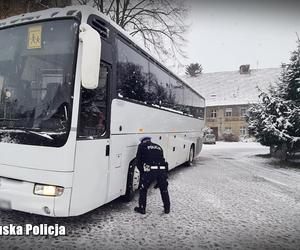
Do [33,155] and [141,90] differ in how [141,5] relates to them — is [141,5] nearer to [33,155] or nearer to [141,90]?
[141,90]

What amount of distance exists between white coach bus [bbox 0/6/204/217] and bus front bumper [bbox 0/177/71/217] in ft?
0.05

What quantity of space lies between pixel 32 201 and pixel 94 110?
1.66 metres

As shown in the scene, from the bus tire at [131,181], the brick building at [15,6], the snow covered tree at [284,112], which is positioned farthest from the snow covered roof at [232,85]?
the bus tire at [131,181]

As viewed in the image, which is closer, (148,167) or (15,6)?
(148,167)

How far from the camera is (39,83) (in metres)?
4.58

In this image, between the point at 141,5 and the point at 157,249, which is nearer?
the point at 157,249

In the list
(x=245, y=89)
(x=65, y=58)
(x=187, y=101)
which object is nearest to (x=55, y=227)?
(x=65, y=58)

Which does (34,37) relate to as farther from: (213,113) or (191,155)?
(213,113)

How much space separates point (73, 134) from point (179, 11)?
56.8ft

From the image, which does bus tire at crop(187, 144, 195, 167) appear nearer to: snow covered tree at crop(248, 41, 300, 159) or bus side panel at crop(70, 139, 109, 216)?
snow covered tree at crop(248, 41, 300, 159)

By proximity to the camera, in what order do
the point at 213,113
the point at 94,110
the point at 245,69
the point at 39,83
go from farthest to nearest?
the point at 245,69, the point at 213,113, the point at 94,110, the point at 39,83

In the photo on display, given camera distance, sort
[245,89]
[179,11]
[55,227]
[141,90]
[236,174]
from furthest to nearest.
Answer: [245,89], [179,11], [236,174], [141,90], [55,227]

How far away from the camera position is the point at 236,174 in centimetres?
1216

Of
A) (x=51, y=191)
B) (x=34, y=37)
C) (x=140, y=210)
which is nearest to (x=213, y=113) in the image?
(x=140, y=210)
